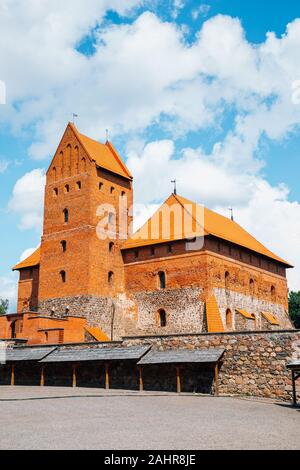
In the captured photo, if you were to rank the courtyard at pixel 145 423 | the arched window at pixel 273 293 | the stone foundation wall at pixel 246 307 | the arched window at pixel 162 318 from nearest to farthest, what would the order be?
1. the courtyard at pixel 145 423
2. the stone foundation wall at pixel 246 307
3. the arched window at pixel 162 318
4. the arched window at pixel 273 293

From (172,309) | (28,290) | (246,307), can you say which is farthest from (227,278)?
(28,290)

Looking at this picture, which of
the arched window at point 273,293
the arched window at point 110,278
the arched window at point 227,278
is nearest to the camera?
the arched window at point 227,278

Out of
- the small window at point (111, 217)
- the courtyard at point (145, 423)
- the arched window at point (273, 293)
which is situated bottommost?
the courtyard at point (145, 423)

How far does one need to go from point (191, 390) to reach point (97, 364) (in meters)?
4.71

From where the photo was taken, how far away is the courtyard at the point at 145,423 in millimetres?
9039

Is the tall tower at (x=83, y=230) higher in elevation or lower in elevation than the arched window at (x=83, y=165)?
lower

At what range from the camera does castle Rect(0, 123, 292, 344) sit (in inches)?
1202

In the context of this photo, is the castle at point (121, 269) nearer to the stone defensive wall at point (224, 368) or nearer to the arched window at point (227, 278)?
→ the arched window at point (227, 278)

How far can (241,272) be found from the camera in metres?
33.8

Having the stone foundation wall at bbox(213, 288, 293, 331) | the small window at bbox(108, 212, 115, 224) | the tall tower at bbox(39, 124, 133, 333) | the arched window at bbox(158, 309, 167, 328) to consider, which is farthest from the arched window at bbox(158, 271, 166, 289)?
Result: the small window at bbox(108, 212, 115, 224)

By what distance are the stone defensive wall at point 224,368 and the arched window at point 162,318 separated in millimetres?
8987

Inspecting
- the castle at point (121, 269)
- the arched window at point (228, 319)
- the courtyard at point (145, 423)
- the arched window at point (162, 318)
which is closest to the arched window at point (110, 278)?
the castle at point (121, 269)

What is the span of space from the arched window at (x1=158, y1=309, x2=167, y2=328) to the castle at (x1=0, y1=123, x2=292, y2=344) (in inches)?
2.6

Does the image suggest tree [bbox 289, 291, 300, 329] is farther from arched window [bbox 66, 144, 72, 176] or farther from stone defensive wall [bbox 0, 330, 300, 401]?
stone defensive wall [bbox 0, 330, 300, 401]
